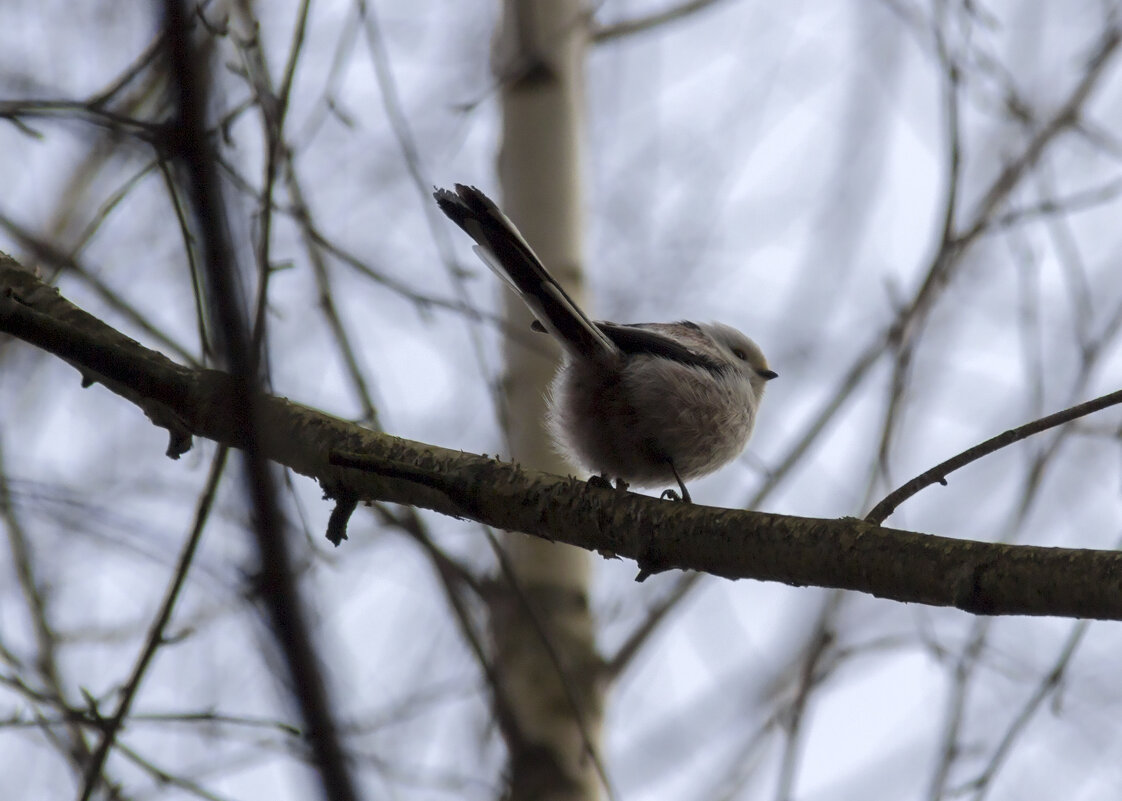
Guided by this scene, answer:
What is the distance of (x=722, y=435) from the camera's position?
9.87 feet

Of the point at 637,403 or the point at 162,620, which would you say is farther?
the point at 637,403

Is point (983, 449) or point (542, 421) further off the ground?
point (542, 421)

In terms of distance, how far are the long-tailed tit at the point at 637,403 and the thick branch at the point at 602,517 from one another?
76cm

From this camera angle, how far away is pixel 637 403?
285 centimetres

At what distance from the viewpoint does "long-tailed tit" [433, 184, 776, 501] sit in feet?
9.34

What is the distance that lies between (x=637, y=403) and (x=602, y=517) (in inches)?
37.1

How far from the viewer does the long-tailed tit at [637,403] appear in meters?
2.85

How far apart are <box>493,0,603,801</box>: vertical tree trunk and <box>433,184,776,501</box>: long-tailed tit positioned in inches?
11.9

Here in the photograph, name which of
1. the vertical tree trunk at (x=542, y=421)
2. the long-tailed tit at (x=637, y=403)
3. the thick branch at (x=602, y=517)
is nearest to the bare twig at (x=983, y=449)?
the thick branch at (x=602, y=517)

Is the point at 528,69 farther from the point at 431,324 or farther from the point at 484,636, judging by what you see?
the point at 484,636

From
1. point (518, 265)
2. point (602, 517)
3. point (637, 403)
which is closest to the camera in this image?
point (602, 517)

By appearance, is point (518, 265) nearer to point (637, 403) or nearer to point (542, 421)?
point (637, 403)

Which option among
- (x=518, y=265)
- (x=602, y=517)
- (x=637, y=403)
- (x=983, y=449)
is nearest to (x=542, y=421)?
(x=637, y=403)

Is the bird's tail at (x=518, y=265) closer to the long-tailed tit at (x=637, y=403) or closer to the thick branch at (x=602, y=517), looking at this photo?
the long-tailed tit at (x=637, y=403)
